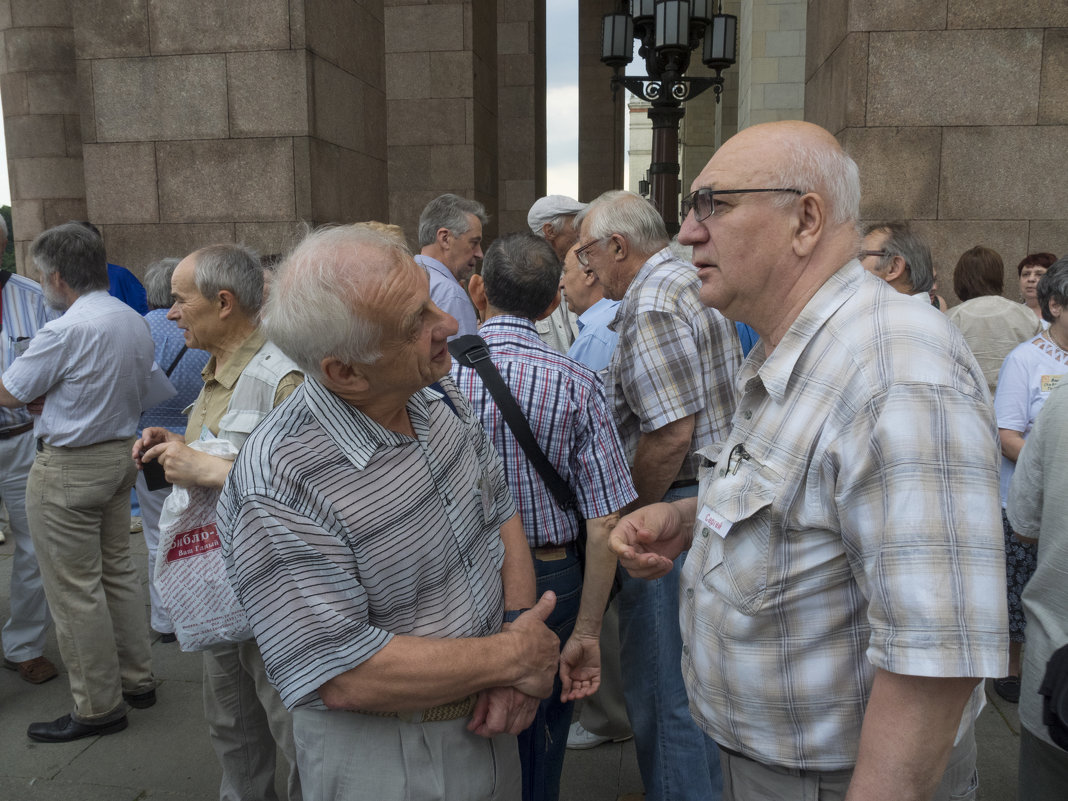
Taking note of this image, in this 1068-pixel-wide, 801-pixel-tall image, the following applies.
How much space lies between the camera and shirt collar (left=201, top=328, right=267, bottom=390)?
2986mm

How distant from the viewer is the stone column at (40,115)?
12.1 metres

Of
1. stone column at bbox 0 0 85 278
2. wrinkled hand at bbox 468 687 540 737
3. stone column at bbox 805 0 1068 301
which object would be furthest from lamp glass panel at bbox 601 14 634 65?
wrinkled hand at bbox 468 687 540 737

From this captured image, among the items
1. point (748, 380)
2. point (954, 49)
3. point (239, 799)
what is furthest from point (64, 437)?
point (954, 49)

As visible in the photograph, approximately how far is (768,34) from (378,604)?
45.7 ft

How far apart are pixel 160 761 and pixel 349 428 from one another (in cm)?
275

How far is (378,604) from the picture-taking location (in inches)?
67.7

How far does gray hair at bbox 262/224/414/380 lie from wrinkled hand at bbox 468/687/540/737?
763 millimetres

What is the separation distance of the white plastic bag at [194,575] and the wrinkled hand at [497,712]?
103 centimetres

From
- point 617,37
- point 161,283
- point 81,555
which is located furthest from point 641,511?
point 617,37

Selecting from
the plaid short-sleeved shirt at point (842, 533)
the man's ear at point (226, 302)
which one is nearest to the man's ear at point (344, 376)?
the plaid short-sleeved shirt at point (842, 533)

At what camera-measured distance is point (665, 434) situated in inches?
113

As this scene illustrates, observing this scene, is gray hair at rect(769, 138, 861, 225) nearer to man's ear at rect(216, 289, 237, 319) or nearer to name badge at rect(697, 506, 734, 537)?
name badge at rect(697, 506, 734, 537)

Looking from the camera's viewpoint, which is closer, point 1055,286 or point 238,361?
point 238,361

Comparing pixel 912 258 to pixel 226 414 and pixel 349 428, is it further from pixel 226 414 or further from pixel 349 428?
pixel 349 428
